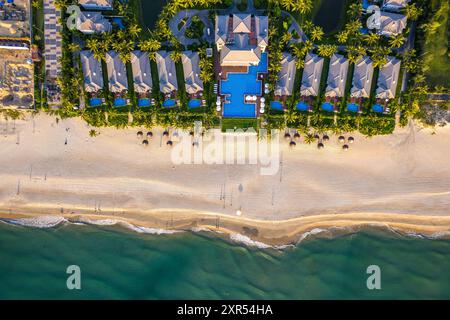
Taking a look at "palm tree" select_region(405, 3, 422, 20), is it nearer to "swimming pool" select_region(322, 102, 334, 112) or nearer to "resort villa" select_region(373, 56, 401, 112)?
"resort villa" select_region(373, 56, 401, 112)

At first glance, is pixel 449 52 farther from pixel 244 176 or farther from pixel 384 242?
pixel 244 176

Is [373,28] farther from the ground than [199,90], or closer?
farther from the ground

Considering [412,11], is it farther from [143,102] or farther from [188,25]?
[143,102]

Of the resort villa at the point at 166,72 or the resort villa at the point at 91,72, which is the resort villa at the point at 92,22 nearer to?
the resort villa at the point at 91,72

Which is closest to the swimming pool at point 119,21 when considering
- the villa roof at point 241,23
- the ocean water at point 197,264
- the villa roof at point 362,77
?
the villa roof at point 241,23

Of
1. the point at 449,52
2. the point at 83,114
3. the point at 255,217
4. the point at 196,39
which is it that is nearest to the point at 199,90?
the point at 196,39

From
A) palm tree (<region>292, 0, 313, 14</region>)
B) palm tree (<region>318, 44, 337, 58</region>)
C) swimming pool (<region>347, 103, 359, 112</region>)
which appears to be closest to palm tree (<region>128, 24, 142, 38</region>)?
palm tree (<region>292, 0, 313, 14</region>)

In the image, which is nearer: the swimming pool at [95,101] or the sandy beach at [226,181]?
the swimming pool at [95,101]
